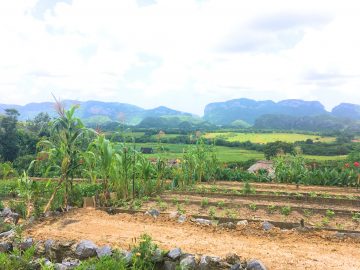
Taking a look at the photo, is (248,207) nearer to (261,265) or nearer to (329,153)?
(261,265)

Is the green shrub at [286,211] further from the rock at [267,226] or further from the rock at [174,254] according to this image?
the rock at [174,254]

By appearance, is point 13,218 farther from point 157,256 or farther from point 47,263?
point 157,256

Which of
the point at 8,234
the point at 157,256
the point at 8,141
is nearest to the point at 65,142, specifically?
the point at 8,234

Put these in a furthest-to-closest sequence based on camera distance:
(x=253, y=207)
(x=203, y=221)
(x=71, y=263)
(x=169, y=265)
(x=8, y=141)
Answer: (x=8, y=141), (x=253, y=207), (x=203, y=221), (x=71, y=263), (x=169, y=265)

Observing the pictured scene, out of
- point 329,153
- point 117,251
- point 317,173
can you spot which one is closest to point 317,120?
point 329,153

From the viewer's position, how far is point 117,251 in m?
5.74

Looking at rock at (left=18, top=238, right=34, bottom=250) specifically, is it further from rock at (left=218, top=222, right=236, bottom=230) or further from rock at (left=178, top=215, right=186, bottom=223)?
rock at (left=218, top=222, right=236, bottom=230)

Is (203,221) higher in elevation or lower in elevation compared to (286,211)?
higher

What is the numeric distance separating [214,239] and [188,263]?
1349 millimetres

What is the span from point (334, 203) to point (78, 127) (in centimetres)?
715

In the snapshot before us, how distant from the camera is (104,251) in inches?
233

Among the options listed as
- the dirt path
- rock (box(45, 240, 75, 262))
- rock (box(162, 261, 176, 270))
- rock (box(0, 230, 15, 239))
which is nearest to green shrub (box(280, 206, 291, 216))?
the dirt path

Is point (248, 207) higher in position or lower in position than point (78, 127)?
lower

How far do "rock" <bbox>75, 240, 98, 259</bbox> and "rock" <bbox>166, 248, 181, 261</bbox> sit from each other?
131 centimetres
